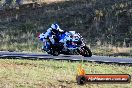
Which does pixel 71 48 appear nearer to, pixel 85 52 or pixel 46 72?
pixel 85 52

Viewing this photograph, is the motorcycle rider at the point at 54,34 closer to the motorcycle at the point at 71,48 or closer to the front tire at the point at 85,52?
the motorcycle at the point at 71,48

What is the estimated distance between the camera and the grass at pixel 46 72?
16891mm

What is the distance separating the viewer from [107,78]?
642 inches

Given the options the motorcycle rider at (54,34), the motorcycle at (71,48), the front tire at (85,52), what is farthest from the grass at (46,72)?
the motorcycle rider at (54,34)

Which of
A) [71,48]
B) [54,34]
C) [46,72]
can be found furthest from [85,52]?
[46,72]

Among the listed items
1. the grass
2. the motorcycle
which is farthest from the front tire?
the grass

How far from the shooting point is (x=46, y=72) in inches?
763

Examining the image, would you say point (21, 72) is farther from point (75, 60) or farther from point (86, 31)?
point (86, 31)

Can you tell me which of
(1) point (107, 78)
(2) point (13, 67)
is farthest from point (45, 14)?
(1) point (107, 78)

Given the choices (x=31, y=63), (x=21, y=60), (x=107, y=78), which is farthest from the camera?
(x=21, y=60)

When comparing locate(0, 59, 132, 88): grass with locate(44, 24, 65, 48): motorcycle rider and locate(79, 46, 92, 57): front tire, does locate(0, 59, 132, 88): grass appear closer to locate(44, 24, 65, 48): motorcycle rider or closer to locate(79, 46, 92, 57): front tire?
locate(79, 46, 92, 57): front tire

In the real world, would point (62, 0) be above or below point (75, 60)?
above

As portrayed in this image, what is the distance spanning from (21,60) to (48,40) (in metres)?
2.42

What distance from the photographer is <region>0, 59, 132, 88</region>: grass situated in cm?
1689
